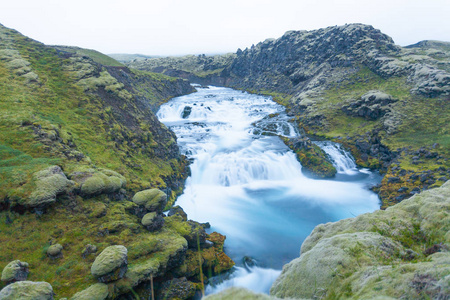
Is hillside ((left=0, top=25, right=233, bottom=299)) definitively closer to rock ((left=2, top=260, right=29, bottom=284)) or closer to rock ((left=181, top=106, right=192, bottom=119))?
rock ((left=2, top=260, right=29, bottom=284))

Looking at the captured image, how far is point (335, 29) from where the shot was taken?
83188 mm

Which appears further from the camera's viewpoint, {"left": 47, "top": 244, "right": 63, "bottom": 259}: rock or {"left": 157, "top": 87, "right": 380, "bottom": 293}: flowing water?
{"left": 157, "top": 87, "right": 380, "bottom": 293}: flowing water

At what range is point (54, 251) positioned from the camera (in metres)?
11.1

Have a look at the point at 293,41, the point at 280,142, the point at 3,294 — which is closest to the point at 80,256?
the point at 3,294

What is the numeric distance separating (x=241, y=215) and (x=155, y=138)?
13759mm

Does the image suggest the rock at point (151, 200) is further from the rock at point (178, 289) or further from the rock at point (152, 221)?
the rock at point (178, 289)

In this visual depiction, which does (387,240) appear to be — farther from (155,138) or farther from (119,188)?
(155,138)

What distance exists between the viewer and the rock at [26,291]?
25.3 feet

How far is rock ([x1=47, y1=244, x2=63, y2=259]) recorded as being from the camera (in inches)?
437

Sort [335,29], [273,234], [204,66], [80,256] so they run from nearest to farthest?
[80,256], [273,234], [335,29], [204,66]

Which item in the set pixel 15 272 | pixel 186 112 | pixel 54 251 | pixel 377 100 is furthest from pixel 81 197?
pixel 186 112

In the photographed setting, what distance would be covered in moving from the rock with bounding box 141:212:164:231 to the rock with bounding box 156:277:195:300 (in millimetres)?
3353

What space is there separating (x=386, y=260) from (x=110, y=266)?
10483mm

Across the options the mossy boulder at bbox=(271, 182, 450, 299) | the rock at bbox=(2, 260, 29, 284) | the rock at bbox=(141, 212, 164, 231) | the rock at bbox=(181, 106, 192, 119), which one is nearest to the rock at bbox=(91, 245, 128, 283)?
Answer: the rock at bbox=(2, 260, 29, 284)
